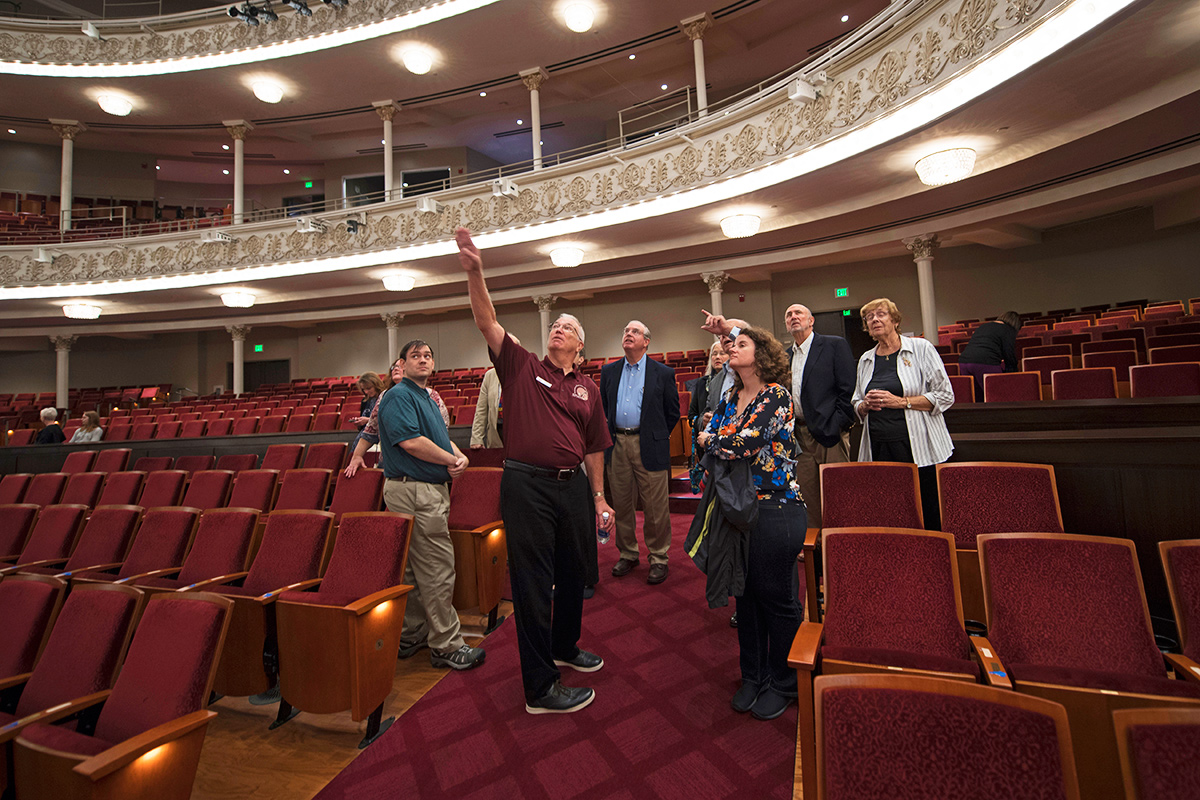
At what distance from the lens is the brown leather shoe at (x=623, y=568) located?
2947 millimetres

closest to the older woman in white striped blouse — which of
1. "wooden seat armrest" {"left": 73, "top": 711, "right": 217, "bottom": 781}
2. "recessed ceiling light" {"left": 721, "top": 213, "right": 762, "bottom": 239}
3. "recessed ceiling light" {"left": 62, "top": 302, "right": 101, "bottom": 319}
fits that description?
"wooden seat armrest" {"left": 73, "top": 711, "right": 217, "bottom": 781}

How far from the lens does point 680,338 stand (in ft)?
36.0

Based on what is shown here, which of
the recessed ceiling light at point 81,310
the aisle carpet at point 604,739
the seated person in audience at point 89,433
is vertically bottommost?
the aisle carpet at point 604,739

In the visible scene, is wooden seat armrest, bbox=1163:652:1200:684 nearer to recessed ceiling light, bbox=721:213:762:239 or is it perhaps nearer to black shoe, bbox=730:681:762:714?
black shoe, bbox=730:681:762:714

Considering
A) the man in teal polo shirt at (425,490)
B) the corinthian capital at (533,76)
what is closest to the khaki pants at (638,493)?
the man in teal polo shirt at (425,490)

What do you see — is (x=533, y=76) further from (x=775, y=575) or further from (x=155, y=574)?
(x=775, y=575)

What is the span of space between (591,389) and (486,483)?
1069 millimetres

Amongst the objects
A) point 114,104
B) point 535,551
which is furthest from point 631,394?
point 114,104

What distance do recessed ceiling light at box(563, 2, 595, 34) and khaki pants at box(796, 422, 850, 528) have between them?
736 cm

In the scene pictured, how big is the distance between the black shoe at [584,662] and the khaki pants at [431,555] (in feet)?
1.55

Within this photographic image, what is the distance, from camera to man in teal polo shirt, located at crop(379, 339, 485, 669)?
214 cm

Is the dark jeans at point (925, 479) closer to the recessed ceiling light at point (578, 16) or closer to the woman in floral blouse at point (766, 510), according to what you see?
the woman in floral blouse at point (766, 510)

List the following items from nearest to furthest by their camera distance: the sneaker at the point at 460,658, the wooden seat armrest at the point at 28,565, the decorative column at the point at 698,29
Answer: the sneaker at the point at 460,658 < the wooden seat armrest at the point at 28,565 < the decorative column at the point at 698,29

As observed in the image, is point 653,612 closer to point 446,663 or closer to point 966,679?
point 446,663
